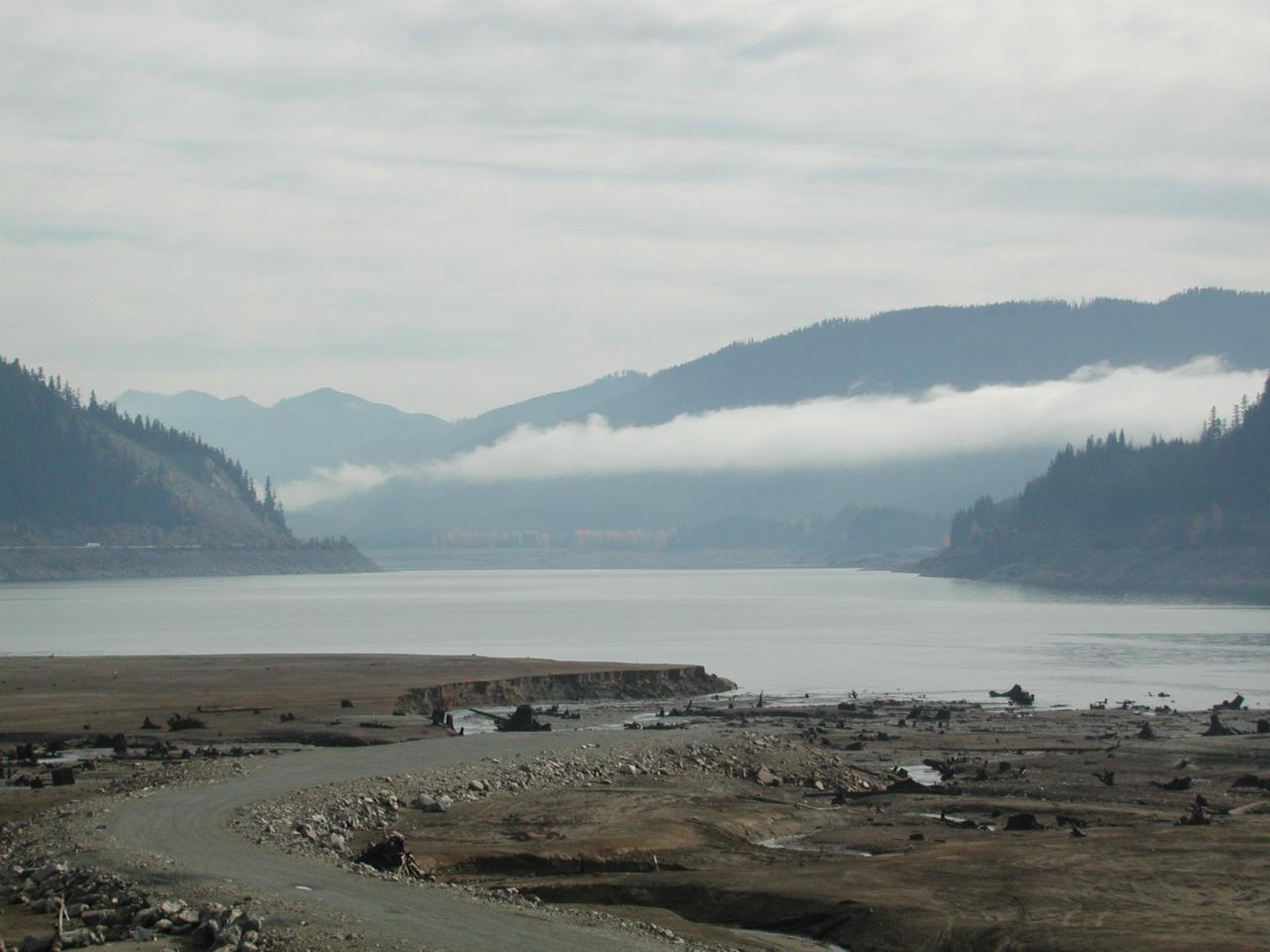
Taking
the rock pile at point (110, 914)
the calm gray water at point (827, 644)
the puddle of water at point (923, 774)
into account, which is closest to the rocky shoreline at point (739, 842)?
the rock pile at point (110, 914)

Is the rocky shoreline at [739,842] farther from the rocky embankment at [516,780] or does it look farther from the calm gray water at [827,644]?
the calm gray water at [827,644]

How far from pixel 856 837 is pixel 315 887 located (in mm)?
14433

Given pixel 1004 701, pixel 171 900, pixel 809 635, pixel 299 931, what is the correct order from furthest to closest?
pixel 809 635 → pixel 1004 701 → pixel 171 900 → pixel 299 931

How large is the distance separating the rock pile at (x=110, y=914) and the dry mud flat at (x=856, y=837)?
525 cm

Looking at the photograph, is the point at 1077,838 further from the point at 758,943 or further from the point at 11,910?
the point at 11,910

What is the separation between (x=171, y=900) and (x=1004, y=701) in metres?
61.7

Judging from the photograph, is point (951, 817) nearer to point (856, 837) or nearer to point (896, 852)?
point (856, 837)

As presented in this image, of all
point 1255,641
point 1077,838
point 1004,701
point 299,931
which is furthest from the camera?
point 1255,641

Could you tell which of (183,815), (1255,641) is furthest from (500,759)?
(1255,641)

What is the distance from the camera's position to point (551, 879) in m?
34.7

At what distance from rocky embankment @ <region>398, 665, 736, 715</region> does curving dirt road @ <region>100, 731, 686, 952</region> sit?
119ft

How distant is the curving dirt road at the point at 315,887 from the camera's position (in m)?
27.6

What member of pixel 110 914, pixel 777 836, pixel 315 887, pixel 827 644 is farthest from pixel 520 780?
pixel 827 644

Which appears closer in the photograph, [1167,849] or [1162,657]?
[1167,849]
